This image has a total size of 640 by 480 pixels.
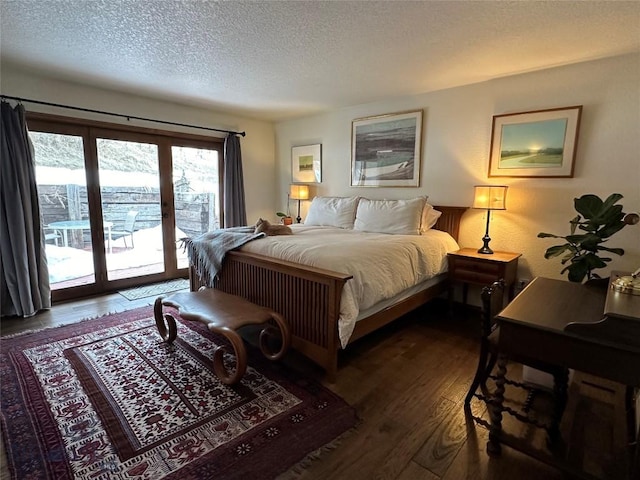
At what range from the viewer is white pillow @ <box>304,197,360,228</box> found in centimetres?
376

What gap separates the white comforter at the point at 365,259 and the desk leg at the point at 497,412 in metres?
0.82

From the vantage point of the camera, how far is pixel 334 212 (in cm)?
386

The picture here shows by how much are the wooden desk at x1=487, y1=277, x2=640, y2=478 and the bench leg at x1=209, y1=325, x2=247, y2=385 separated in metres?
1.35

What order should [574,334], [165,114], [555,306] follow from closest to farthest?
1. [574,334]
2. [555,306]
3. [165,114]

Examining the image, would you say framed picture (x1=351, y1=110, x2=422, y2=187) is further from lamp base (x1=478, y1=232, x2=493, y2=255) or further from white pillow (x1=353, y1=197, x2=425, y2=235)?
lamp base (x1=478, y1=232, x2=493, y2=255)

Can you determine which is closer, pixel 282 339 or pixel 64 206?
pixel 282 339

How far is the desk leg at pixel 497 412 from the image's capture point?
151 centimetres

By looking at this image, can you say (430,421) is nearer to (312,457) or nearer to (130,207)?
(312,457)

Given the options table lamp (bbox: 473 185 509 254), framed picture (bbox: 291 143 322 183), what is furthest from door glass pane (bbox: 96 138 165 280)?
table lamp (bbox: 473 185 509 254)

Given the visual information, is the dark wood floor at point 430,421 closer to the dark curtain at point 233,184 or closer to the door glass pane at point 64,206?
the door glass pane at point 64,206

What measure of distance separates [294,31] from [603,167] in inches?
105

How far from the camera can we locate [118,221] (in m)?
3.89

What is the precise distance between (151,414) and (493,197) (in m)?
3.07

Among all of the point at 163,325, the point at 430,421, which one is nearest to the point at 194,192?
the point at 163,325
